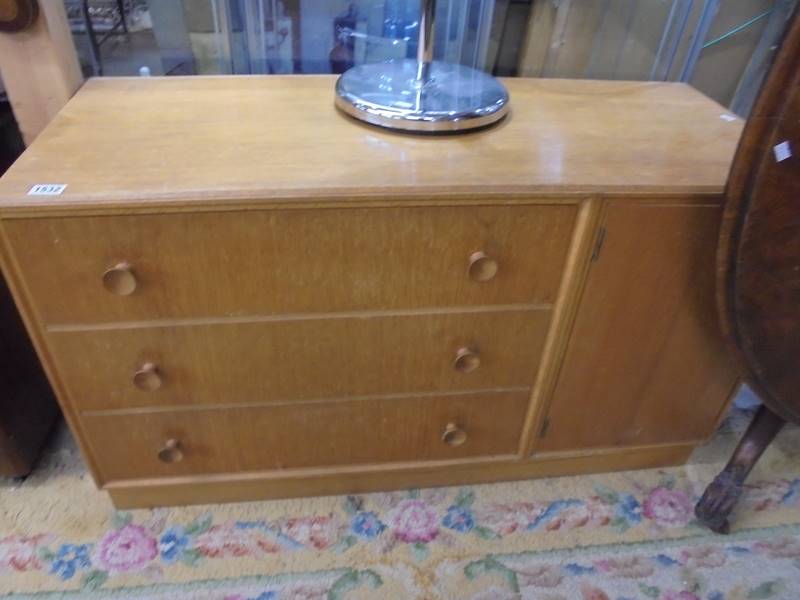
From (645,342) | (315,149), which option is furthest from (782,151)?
(315,149)

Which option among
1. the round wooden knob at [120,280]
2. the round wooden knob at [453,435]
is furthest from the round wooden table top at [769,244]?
the round wooden knob at [120,280]

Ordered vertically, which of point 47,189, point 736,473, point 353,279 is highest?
point 47,189

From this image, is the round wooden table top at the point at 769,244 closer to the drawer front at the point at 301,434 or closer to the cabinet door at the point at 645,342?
the cabinet door at the point at 645,342

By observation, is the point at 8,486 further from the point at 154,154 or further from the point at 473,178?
the point at 473,178

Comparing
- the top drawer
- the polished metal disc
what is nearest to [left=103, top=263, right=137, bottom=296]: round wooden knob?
the top drawer

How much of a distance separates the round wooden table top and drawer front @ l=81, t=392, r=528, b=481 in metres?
0.39

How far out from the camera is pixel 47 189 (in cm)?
76

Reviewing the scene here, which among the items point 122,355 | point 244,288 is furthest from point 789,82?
point 122,355

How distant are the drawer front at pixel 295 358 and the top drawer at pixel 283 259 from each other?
0.04 m

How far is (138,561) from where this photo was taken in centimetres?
110

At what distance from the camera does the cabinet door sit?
35.5 inches

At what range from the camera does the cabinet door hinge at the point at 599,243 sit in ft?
2.89

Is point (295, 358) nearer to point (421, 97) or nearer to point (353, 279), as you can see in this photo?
point (353, 279)

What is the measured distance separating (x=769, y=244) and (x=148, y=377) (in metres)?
0.95
